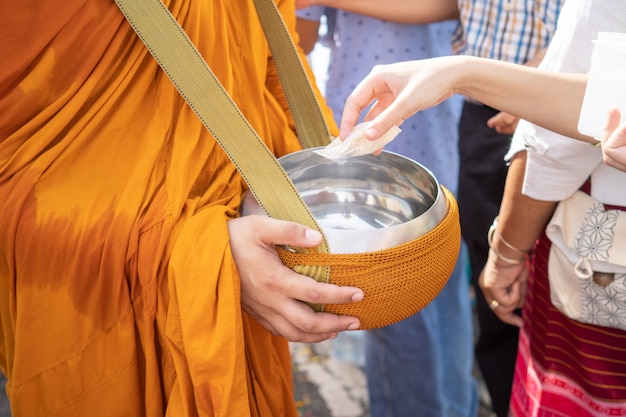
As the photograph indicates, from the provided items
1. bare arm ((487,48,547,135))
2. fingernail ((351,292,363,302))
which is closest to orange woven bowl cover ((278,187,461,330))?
fingernail ((351,292,363,302))

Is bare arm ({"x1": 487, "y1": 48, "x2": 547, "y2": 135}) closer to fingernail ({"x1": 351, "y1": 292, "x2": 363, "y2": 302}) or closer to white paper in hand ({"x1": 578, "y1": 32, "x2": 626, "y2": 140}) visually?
white paper in hand ({"x1": 578, "y1": 32, "x2": 626, "y2": 140})

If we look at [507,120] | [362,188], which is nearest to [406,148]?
[507,120]

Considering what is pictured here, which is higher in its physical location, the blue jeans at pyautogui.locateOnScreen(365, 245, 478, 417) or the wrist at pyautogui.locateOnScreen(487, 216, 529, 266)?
the wrist at pyautogui.locateOnScreen(487, 216, 529, 266)

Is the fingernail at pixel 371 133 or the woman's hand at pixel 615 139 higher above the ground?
the fingernail at pixel 371 133

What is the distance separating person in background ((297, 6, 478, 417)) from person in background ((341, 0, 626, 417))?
0.61 meters

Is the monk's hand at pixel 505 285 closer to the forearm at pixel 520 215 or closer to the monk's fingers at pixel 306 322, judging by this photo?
the forearm at pixel 520 215

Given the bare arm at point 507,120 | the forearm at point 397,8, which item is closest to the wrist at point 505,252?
the bare arm at point 507,120

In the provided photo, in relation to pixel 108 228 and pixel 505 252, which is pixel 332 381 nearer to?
pixel 505 252

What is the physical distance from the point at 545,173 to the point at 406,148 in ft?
2.74

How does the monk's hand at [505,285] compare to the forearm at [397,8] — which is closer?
the monk's hand at [505,285]

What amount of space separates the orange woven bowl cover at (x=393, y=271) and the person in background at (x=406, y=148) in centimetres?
95

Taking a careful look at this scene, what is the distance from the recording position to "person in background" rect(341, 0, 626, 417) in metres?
0.97

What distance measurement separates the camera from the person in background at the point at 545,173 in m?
0.97

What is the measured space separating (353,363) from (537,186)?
149 cm
